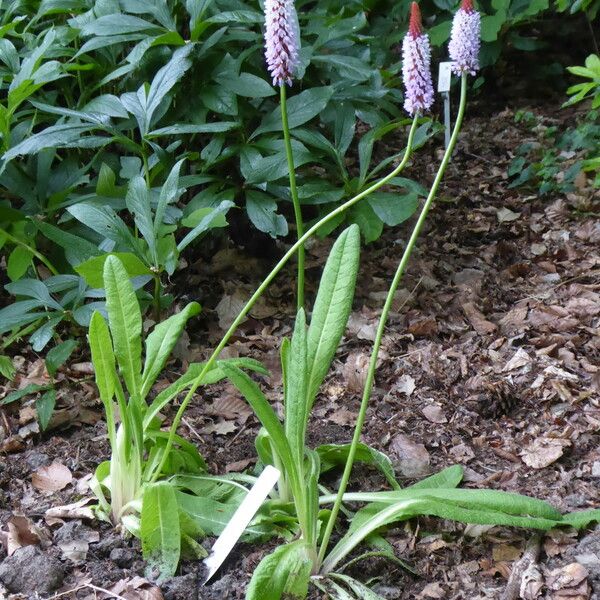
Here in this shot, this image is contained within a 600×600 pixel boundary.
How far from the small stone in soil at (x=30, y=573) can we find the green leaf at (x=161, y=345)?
0.46 m

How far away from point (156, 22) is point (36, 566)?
1954 mm

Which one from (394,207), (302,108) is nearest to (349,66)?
(302,108)

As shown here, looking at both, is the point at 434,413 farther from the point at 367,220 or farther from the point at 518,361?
the point at 367,220

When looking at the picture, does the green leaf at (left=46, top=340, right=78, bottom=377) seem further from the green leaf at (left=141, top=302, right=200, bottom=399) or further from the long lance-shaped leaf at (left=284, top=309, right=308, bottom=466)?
the long lance-shaped leaf at (left=284, top=309, right=308, bottom=466)

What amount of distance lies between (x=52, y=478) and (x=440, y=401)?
118 centimetres

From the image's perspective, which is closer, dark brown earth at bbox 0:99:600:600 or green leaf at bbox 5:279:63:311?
dark brown earth at bbox 0:99:600:600

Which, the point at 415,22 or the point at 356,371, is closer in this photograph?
the point at 415,22

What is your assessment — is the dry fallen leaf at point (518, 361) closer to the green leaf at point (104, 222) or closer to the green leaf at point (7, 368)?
the green leaf at point (104, 222)

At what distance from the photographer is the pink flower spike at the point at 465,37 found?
1588 mm

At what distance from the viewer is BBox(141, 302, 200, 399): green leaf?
2.03m

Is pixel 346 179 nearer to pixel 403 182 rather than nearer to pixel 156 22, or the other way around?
pixel 403 182

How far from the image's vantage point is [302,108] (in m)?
2.79

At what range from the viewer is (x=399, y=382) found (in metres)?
2.62

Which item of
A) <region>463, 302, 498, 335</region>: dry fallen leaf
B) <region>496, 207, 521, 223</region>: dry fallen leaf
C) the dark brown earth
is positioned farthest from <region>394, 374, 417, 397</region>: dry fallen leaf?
<region>496, 207, 521, 223</region>: dry fallen leaf
